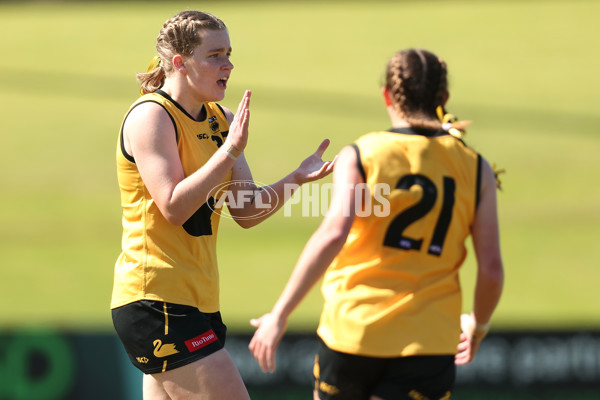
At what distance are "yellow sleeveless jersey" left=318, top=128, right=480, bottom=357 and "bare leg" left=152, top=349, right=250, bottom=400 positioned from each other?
0.52 meters

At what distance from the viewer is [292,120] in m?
20.1

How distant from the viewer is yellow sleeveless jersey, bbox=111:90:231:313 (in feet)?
11.2

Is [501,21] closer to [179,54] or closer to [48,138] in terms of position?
[48,138]

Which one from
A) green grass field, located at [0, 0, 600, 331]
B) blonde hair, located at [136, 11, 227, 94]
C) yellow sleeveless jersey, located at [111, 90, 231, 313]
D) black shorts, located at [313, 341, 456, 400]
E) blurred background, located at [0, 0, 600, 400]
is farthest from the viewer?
green grass field, located at [0, 0, 600, 331]

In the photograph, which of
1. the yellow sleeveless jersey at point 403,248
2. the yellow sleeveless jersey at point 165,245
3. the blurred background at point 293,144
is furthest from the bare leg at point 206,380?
the blurred background at point 293,144

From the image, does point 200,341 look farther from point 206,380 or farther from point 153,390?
point 153,390

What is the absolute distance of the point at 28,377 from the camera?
7.68 metres

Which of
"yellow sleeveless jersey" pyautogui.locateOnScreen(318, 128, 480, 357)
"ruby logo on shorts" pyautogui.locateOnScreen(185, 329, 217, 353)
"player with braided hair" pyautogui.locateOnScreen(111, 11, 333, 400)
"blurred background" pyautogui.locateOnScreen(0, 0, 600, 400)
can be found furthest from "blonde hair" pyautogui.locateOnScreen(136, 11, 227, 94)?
"blurred background" pyautogui.locateOnScreen(0, 0, 600, 400)

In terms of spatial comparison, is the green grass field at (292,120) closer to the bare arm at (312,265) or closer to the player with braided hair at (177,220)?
the player with braided hair at (177,220)

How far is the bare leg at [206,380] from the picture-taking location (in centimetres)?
338

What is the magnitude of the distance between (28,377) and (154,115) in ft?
16.4

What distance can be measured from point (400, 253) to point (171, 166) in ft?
3.00

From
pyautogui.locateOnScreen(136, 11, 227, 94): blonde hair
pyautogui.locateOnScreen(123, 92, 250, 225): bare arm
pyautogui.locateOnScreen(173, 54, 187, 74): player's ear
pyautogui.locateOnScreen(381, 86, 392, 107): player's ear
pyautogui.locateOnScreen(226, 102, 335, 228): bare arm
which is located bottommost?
pyautogui.locateOnScreen(226, 102, 335, 228): bare arm

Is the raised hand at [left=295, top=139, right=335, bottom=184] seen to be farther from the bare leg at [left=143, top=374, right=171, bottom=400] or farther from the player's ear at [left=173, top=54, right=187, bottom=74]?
the bare leg at [left=143, top=374, right=171, bottom=400]
